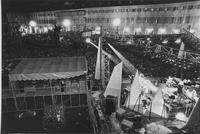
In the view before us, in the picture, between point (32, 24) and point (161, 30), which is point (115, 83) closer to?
point (161, 30)

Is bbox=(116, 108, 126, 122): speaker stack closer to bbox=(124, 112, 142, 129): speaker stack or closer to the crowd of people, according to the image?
bbox=(124, 112, 142, 129): speaker stack

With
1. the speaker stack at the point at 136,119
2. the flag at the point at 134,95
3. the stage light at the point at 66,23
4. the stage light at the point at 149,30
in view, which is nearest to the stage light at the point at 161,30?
the stage light at the point at 149,30

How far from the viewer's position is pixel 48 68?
705 centimetres

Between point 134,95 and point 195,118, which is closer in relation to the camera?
point 195,118

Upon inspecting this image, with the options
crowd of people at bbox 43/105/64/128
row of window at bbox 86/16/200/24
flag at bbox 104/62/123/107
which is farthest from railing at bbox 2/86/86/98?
row of window at bbox 86/16/200/24

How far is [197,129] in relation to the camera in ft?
17.6

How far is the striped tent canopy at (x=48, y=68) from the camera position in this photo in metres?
6.63

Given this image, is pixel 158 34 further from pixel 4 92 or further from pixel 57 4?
pixel 4 92

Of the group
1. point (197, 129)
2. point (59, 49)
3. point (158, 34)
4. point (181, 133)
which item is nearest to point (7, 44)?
point (59, 49)

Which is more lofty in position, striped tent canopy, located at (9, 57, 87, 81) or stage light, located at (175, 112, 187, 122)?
striped tent canopy, located at (9, 57, 87, 81)

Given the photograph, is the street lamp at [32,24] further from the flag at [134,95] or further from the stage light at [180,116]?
the stage light at [180,116]

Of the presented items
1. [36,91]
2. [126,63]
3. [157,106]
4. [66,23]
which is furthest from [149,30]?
[36,91]

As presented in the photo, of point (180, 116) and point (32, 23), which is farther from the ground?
point (32, 23)

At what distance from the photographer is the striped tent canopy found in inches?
261
